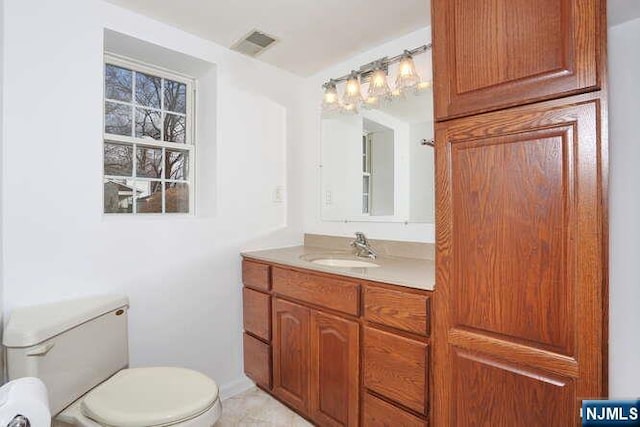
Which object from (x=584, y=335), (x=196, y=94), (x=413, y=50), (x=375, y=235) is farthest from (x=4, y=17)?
(x=584, y=335)

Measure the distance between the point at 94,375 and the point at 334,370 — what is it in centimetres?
104

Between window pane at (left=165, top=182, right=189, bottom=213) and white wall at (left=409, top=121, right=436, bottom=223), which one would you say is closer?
white wall at (left=409, top=121, right=436, bottom=223)

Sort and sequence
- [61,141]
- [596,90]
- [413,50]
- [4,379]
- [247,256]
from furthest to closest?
[247,256] → [413,50] → [61,141] → [4,379] → [596,90]

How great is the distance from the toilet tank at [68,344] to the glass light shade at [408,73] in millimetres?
1875

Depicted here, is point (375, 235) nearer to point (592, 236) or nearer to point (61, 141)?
point (592, 236)

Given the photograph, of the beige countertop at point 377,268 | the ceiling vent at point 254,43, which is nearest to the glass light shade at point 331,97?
the ceiling vent at point 254,43

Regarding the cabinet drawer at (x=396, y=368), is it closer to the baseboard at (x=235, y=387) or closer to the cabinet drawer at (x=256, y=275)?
the cabinet drawer at (x=256, y=275)

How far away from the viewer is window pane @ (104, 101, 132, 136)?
1865 millimetres

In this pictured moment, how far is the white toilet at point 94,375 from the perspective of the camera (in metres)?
1.15

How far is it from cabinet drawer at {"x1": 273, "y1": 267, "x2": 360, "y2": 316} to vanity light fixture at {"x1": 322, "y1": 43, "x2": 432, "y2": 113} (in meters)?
1.18

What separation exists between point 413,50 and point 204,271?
1.80 m

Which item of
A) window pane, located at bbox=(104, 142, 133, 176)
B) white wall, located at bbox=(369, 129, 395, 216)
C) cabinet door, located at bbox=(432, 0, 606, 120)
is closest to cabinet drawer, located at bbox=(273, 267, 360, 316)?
white wall, located at bbox=(369, 129, 395, 216)

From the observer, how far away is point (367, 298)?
4.65 feet

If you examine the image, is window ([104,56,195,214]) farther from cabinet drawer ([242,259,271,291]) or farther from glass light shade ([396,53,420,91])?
glass light shade ([396,53,420,91])
